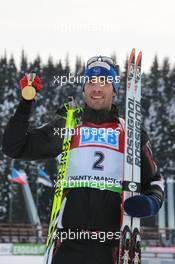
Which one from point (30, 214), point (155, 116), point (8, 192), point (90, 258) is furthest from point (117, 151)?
point (155, 116)

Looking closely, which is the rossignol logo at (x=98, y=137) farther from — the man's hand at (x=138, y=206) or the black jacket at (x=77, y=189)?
the man's hand at (x=138, y=206)

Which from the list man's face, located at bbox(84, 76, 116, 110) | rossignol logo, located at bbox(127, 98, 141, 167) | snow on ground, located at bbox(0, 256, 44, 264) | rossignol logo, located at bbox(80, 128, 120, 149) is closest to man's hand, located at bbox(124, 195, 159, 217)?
rossignol logo, located at bbox(127, 98, 141, 167)

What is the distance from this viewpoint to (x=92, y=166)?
3.86 meters

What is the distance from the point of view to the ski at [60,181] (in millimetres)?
3796

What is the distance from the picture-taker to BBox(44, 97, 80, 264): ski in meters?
3.80

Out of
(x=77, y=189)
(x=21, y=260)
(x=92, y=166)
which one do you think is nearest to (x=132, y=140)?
(x=92, y=166)

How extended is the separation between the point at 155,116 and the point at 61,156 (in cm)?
4783

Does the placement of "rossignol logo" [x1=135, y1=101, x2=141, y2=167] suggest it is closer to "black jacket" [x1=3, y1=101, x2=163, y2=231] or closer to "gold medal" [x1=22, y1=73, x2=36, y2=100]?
"black jacket" [x1=3, y1=101, x2=163, y2=231]

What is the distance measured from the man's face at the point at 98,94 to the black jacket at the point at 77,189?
54 millimetres

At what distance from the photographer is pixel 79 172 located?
12.6 feet

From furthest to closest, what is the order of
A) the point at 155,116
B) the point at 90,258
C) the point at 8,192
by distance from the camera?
the point at 155,116
the point at 8,192
the point at 90,258

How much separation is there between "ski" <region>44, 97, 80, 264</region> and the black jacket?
2.2 inches

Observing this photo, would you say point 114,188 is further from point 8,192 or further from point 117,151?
point 8,192

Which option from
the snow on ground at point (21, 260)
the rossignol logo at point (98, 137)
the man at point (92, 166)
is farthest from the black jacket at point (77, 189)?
the snow on ground at point (21, 260)
